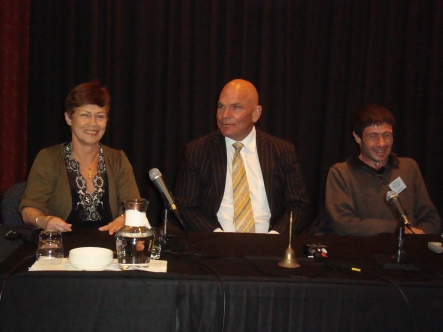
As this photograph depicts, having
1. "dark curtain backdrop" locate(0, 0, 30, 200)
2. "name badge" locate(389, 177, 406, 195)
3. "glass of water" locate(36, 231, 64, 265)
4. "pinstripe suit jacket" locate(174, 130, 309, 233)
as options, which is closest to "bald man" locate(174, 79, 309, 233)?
"pinstripe suit jacket" locate(174, 130, 309, 233)

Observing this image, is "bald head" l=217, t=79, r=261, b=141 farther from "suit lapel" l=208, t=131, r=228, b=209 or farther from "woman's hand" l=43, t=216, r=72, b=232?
"woman's hand" l=43, t=216, r=72, b=232

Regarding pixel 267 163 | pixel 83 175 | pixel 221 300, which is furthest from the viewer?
pixel 267 163

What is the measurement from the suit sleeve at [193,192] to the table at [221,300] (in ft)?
3.93

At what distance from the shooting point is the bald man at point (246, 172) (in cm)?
300

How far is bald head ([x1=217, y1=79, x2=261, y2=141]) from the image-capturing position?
10.1ft

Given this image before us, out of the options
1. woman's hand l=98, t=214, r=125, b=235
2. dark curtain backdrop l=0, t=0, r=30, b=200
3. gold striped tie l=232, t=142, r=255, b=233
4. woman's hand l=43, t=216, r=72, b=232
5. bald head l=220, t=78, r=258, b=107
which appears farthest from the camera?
dark curtain backdrop l=0, t=0, r=30, b=200

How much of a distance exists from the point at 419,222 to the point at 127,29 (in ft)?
9.23

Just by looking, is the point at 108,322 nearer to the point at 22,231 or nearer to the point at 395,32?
the point at 22,231

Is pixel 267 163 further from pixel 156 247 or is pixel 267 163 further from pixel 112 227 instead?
pixel 156 247

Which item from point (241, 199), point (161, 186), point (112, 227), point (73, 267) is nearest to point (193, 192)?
point (241, 199)

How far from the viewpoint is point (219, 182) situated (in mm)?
3002

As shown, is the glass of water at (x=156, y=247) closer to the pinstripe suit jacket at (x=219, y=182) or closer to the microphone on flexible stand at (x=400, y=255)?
the microphone on flexible stand at (x=400, y=255)

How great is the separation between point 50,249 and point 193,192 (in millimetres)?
1309

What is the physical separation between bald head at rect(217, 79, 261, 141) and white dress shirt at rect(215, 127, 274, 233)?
67 mm
